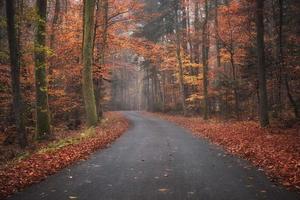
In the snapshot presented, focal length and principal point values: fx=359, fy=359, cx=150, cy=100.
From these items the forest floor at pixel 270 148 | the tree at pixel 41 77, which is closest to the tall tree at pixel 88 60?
the tree at pixel 41 77

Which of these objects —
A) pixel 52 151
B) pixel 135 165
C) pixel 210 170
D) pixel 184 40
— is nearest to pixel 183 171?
pixel 210 170

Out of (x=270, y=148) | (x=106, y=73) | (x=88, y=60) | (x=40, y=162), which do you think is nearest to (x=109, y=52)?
(x=106, y=73)

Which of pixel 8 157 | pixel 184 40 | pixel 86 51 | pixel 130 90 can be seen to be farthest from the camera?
pixel 130 90

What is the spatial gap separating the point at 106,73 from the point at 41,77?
1066 centimetres

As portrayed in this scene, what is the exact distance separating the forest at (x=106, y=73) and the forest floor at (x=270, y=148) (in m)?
0.04

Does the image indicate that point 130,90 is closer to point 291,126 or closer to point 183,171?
point 291,126

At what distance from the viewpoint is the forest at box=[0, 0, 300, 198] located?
46.9 feet

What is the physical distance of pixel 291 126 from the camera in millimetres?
17703

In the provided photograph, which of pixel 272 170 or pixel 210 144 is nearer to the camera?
pixel 272 170

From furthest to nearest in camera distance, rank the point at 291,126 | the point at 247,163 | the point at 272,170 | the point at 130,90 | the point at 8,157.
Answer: the point at 130,90
the point at 291,126
the point at 8,157
the point at 247,163
the point at 272,170

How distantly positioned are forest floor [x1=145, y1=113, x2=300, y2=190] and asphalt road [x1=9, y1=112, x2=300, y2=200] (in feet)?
1.53

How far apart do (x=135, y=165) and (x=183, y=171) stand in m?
1.75

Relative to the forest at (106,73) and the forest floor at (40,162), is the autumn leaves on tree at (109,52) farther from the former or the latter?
the forest floor at (40,162)

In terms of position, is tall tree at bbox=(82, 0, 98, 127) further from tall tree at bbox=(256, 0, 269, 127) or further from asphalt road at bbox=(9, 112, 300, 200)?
tall tree at bbox=(256, 0, 269, 127)
